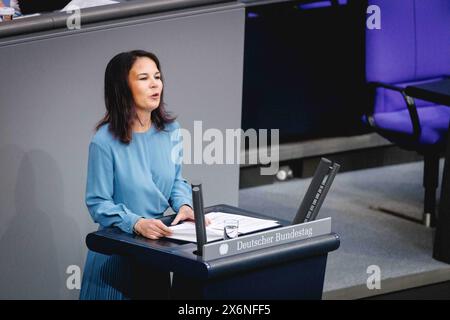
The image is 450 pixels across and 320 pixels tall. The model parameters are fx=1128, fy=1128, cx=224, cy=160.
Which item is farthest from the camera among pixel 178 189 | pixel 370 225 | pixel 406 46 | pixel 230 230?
pixel 406 46

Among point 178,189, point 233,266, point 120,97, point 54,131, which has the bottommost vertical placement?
point 233,266

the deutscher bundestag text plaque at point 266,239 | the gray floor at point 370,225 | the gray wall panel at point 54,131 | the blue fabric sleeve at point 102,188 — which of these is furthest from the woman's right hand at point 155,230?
the gray floor at point 370,225

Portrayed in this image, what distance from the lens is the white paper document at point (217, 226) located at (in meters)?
3.21

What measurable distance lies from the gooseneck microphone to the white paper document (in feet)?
0.48

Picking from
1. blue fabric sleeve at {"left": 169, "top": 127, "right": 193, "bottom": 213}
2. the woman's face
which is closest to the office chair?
blue fabric sleeve at {"left": 169, "top": 127, "right": 193, "bottom": 213}

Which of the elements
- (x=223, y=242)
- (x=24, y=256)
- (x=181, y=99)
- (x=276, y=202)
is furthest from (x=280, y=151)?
(x=223, y=242)

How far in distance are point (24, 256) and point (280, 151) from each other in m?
2.49

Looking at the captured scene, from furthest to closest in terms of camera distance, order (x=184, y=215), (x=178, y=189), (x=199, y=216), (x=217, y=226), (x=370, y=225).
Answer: (x=370, y=225)
(x=178, y=189)
(x=184, y=215)
(x=217, y=226)
(x=199, y=216)

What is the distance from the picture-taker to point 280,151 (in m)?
6.11

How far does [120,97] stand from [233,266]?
2.32 ft

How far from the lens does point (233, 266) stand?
301 cm

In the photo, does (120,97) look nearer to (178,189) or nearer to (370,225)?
(178,189)

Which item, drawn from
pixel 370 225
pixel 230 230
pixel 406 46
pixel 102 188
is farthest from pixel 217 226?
pixel 406 46

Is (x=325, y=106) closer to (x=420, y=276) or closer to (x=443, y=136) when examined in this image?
(x=443, y=136)
